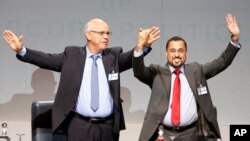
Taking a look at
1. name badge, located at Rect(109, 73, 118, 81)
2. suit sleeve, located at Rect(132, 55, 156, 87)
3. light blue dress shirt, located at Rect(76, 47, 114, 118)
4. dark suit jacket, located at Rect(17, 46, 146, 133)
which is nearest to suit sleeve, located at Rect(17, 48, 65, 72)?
dark suit jacket, located at Rect(17, 46, 146, 133)

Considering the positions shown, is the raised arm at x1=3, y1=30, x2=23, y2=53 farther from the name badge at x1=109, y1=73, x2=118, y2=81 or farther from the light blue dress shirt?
the name badge at x1=109, y1=73, x2=118, y2=81

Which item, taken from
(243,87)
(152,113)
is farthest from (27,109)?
(243,87)

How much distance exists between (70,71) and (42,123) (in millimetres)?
470

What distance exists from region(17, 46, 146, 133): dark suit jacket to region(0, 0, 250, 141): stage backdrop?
1103mm

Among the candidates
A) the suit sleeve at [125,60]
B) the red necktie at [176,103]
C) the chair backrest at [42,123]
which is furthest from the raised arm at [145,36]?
the chair backrest at [42,123]

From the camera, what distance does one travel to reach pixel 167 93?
171 inches

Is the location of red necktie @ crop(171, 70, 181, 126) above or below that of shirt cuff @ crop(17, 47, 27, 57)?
below

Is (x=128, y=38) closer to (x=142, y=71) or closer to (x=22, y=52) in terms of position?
(x=142, y=71)

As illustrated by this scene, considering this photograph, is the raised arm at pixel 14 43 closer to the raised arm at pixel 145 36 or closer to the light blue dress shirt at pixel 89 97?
the light blue dress shirt at pixel 89 97

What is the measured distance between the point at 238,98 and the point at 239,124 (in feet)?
0.87

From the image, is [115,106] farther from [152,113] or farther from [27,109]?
[27,109]

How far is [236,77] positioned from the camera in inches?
222

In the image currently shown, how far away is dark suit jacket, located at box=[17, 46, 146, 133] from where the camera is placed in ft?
14.3

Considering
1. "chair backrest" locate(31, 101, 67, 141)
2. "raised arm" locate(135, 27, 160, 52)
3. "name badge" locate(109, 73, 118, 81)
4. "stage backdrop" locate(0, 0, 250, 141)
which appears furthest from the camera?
"stage backdrop" locate(0, 0, 250, 141)
